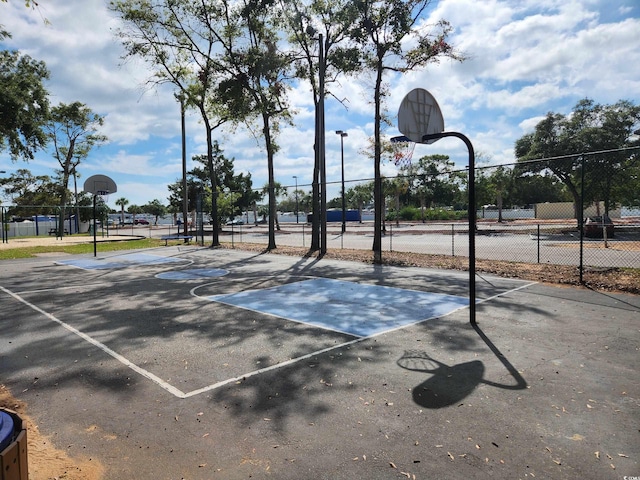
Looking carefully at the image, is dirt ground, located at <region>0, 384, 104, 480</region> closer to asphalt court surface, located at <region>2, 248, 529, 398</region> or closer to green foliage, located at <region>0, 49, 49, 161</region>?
asphalt court surface, located at <region>2, 248, 529, 398</region>

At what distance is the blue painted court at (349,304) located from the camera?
6340mm

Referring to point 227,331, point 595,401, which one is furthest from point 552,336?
point 227,331

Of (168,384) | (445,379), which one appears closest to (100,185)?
(168,384)

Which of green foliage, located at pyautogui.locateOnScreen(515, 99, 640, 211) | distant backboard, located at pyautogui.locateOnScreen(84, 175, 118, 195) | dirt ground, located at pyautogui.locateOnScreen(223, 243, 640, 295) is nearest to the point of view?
dirt ground, located at pyautogui.locateOnScreen(223, 243, 640, 295)

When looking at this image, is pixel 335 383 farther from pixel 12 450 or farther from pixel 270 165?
pixel 270 165

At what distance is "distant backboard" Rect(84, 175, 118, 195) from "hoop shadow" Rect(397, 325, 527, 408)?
20.9 metres

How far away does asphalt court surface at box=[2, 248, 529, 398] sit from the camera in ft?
15.8

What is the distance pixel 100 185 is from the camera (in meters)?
21.6

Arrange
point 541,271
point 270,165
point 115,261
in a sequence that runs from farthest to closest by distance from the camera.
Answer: point 270,165 → point 115,261 → point 541,271

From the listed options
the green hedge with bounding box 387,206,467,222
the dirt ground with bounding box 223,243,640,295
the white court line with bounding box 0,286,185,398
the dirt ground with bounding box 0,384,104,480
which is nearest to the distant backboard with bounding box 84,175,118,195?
the dirt ground with bounding box 223,243,640,295

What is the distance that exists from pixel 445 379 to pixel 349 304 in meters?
3.59

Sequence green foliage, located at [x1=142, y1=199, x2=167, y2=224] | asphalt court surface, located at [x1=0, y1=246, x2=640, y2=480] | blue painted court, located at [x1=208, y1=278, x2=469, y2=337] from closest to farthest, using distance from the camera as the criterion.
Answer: asphalt court surface, located at [x1=0, y1=246, x2=640, y2=480], blue painted court, located at [x1=208, y1=278, x2=469, y2=337], green foliage, located at [x1=142, y1=199, x2=167, y2=224]

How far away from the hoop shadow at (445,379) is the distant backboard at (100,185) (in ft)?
68.6

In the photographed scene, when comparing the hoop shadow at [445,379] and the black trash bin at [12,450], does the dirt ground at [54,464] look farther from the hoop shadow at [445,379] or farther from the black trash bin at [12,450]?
the hoop shadow at [445,379]
